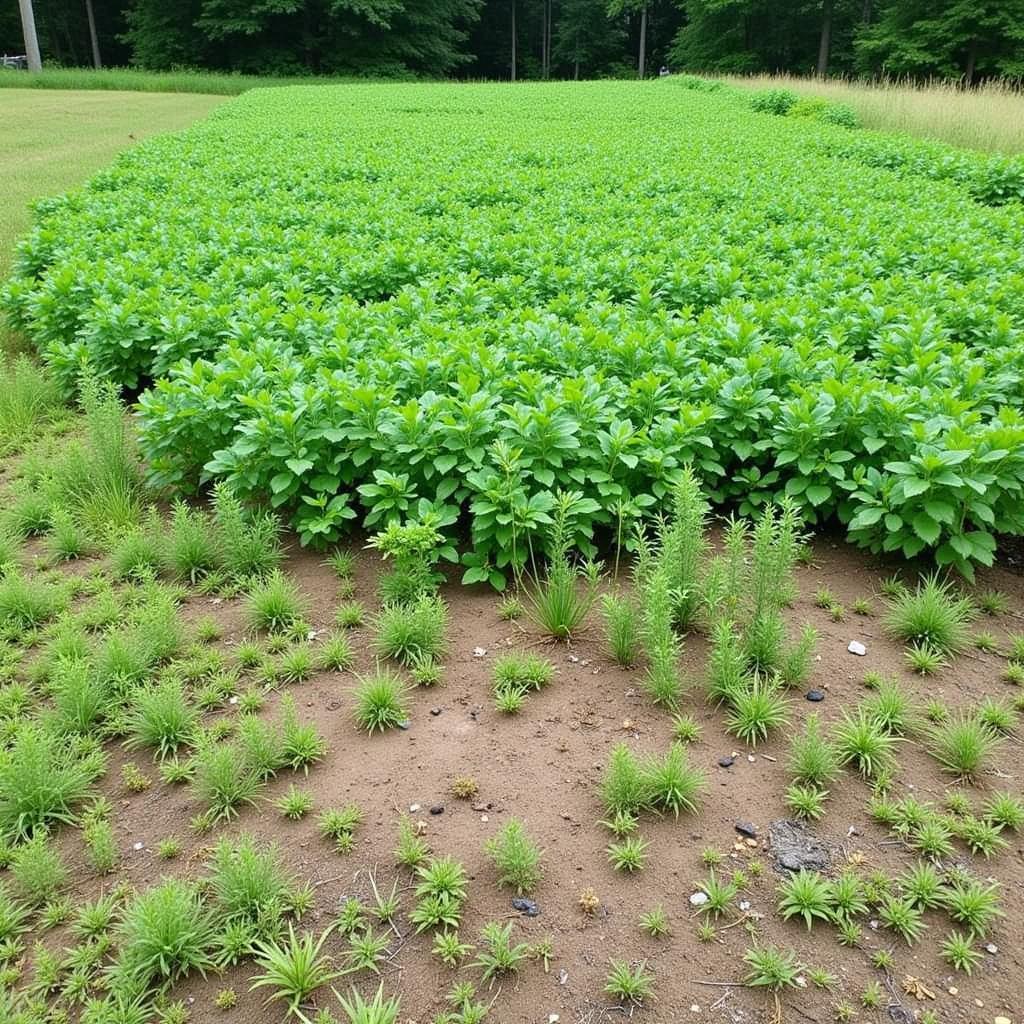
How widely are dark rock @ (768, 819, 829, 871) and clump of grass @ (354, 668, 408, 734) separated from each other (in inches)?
51.0

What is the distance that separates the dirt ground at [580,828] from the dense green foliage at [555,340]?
65cm

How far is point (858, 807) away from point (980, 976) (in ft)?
1.81

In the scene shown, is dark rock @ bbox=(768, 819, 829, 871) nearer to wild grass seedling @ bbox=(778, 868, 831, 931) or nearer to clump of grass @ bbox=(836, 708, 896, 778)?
wild grass seedling @ bbox=(778, 868, 831, 931)

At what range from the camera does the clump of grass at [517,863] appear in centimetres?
228

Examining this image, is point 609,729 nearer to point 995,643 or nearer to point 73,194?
point 995,643

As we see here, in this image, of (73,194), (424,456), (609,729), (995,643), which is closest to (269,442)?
(424,456)

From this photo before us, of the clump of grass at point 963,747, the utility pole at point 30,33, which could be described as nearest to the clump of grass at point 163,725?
the clump of grass at point 963,747

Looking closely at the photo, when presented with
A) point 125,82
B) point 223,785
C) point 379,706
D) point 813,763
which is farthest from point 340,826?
point 125,82

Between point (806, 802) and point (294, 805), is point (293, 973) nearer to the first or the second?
point (294, 805)

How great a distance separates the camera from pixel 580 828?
Answer: 97.7 inches

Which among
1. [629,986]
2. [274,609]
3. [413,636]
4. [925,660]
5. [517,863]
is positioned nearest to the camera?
[629,986]

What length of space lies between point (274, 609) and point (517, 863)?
1.66 metres

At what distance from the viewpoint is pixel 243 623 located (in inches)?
138

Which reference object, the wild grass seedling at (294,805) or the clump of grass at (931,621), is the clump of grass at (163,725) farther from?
the clump of grass at (931,621)
